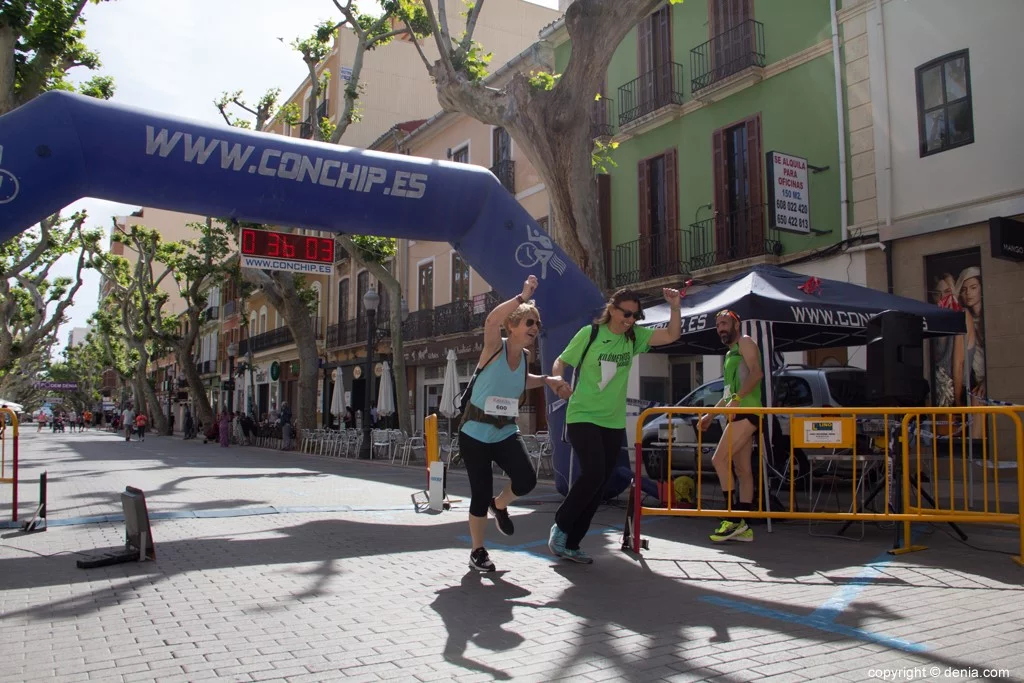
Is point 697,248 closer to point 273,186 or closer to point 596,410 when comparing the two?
point 273,186

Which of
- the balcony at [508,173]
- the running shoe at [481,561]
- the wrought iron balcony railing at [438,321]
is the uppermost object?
the balcony at [508,173]

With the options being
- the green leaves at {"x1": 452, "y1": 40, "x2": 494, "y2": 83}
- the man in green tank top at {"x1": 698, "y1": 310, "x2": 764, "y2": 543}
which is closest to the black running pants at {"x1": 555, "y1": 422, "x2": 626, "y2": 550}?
the man in green tank top at {"x1": 698, "y1": 310, "x2": 764, "y2": 543}

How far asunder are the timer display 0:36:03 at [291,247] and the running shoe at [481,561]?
10.9 metres

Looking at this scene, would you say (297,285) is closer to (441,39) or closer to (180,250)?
(180,250)

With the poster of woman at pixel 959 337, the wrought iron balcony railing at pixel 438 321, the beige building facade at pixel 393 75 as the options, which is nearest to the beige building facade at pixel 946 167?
the poster of woman at pixel 959 337

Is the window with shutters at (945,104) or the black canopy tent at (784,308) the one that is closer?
the black canopy tent at (784,308)

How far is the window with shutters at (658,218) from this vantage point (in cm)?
1836

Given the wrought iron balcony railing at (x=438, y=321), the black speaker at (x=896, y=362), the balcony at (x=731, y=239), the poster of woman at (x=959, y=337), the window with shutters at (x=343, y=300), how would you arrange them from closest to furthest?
the black speaker at (x=896, y=362) < the poster of woman at (x=959, y=337) < the balcony at (x=731, y=239) < the wrought iron balcony railing at (x=438, y=321) < the window with shutters at (x=343, y=300)

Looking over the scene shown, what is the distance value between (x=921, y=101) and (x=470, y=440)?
11877mm

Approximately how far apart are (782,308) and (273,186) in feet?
16.5

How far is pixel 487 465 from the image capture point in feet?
18.1

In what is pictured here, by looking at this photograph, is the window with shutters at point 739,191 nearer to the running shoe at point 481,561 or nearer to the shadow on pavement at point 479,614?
the running shoe at point 481,561

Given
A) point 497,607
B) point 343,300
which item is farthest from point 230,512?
point 343,300

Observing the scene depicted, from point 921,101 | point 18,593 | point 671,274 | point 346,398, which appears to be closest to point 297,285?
point 346,398
